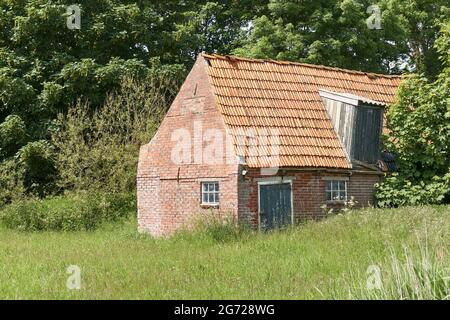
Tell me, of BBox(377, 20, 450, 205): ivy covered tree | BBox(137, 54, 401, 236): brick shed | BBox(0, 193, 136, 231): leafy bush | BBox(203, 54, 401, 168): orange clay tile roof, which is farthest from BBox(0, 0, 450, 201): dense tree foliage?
BBox(203, 54, 401, 168): orange clay tile roof

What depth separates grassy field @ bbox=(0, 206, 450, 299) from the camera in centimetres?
883

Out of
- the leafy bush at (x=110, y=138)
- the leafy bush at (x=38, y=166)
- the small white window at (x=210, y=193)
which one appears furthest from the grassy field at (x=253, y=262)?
the leafy bush at (x=38, y=166)

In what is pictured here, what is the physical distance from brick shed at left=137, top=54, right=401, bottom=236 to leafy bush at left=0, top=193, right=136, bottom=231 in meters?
3.14

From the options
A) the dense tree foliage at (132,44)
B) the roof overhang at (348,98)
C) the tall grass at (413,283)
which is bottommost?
the tall grass at (413,283)

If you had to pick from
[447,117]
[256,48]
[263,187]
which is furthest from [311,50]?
[263,187]

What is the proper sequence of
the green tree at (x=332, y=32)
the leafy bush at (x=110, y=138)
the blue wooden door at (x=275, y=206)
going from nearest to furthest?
the blue wooden door at (x=275, y=206) → the leafy bush at (x=110, y=138) → the green tree at (x=332, y=32)

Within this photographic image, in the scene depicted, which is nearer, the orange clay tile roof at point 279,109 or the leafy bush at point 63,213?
the orange clay tile roof at point 279,109

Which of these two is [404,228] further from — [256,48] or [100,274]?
[256,48]

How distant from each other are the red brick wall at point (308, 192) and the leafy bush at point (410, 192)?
1.55 ft

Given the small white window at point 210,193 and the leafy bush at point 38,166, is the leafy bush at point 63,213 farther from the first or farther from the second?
the small white window at point 210,193

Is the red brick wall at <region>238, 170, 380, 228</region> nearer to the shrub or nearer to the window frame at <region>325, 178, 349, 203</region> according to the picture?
the window frame at <region>325, 178, 349, 203</region>

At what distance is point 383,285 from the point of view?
801 centimetres

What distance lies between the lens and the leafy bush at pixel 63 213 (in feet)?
77.6
